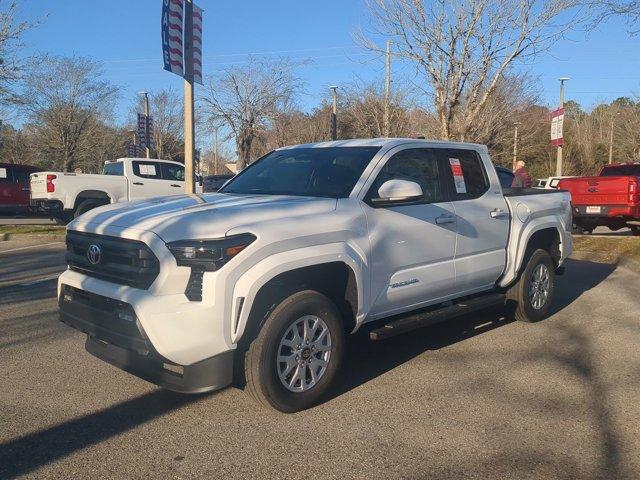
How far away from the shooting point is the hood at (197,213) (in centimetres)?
373

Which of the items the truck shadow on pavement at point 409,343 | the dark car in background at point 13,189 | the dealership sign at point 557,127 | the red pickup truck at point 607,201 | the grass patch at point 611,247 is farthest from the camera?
the dark car in background at point 13,189

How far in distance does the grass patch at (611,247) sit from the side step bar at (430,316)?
602 cm

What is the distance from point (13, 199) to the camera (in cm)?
2022

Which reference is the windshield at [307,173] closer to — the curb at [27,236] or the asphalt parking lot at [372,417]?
the asphalt parking lot at [372,417]

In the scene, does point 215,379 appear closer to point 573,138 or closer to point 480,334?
point 480,334

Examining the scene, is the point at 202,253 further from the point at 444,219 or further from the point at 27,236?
the point at 27,236

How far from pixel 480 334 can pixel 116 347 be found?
376cm

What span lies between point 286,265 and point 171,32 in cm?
964

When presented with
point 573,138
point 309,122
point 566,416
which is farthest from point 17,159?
point 566,416

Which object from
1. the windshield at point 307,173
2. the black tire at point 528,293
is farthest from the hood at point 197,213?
the black tire at point 528,293

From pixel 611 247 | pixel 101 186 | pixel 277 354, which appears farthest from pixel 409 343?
pixel 101 186

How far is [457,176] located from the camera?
18.5ft

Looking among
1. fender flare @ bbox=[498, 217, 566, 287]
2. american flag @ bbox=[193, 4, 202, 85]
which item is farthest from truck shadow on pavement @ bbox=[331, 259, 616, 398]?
american flag @ bbox=[193, 4, 202, 85]

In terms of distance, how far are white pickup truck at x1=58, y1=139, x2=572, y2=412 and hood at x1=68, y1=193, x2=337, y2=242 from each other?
14mm
